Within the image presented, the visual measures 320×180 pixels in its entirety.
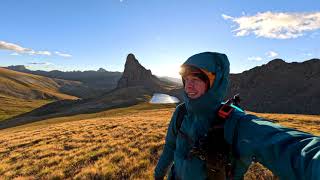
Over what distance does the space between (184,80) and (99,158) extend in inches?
447

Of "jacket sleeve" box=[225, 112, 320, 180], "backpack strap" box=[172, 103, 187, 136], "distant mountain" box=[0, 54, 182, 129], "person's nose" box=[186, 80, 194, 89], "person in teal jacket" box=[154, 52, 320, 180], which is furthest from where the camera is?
"distant mountain" box=[0, 54, 182, 129]

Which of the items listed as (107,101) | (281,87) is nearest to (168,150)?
(107,101)

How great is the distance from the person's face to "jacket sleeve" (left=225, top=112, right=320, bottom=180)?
51 cm

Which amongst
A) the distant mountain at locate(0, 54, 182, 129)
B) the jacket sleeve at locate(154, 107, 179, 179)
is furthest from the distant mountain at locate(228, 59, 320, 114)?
the jacket sleeve at locate(154, 107, 179, 179)

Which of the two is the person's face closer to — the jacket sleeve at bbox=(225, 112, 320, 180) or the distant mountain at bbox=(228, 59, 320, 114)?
the jacket sleeve at bbox=(225, 112, 320, 180)

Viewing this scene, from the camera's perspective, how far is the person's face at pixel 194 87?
322cm

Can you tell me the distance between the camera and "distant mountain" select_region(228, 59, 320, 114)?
11022 centimetres

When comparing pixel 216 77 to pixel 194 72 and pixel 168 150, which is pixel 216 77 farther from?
pixel 168 150

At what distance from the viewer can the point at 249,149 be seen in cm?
251

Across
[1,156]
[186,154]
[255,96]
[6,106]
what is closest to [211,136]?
[186,154]

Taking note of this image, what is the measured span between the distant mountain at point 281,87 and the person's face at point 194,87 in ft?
366

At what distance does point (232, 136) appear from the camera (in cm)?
277

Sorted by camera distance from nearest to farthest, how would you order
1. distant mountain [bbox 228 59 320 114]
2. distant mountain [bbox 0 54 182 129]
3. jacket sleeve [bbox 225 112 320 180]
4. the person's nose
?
jacket sleeve [bbox 225 112 320 180], the person's nose, distant mountain [bbox 0 54 182 129], distant mountain [bbox 228 59 320 114]

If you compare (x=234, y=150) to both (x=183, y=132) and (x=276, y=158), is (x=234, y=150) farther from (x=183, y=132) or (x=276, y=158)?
(x=183, y=132)
